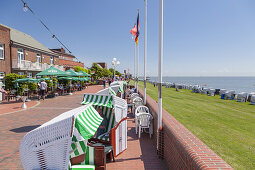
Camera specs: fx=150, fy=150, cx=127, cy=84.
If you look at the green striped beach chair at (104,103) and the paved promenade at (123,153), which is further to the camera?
the green striped beach chair at (104,103)

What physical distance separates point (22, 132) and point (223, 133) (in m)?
8.63

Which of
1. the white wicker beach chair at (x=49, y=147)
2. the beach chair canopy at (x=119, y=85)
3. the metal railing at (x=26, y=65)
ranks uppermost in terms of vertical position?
the metal railing at (x=26, y=65)

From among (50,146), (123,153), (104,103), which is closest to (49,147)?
(50,146)

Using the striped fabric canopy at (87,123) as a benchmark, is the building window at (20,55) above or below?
above

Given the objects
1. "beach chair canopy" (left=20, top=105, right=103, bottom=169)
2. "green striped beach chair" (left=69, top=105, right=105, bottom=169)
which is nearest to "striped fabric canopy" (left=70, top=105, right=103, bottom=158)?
"green striped beach chair" (left=69, top=105, right=105, bottom=169)

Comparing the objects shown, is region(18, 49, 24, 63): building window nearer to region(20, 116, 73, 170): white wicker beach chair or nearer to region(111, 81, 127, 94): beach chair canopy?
region(111, 81, 127, 94): beach chair canopy

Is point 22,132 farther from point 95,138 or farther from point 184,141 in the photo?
point 184,141

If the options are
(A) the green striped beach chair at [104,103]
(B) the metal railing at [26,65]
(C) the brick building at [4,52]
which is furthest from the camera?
(B) the metal railing at [26,65]

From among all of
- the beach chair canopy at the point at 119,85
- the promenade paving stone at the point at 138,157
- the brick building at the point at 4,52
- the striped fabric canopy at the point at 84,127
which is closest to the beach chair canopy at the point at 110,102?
the promenade paving stone at the point at 138,157

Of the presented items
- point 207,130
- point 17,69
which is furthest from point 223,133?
point 17,69

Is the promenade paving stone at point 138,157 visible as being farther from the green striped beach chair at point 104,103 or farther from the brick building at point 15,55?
the brick building at point 15,55

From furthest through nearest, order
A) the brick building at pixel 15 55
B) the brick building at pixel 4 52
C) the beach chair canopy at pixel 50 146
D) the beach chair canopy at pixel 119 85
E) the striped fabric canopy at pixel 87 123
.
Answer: the brick building at pixel 15 55
the brick building at pixel 4 52
the beach chair canopy at pixel 119 85
the striped fabric canopy at pixel 87 123
the beach chair canopy at pixel 50 146

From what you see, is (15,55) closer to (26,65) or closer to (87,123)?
(26,65)

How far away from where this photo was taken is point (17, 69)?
64.9 feet
